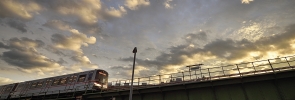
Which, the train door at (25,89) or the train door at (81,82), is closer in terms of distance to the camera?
the train door at (81,82)

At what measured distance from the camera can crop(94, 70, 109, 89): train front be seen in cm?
2289

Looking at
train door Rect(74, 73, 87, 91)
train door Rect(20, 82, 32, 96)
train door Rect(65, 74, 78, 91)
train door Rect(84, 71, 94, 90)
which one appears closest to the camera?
train door Rect(84, 71, 94, 90)

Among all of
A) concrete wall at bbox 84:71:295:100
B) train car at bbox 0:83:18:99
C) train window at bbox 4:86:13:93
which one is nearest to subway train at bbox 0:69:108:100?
train car at bbox 0:83:18:99

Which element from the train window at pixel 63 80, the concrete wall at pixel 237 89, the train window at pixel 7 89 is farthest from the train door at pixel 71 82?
the train window at pixel 7 89

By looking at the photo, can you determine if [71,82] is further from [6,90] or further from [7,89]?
[6,90]

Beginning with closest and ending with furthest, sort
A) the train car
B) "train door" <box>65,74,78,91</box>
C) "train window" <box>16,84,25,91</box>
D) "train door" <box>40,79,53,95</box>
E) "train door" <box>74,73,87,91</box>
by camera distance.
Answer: "train door" <box>74,73,87,91</box>
"train door" <box>65,74,78,91</box>
"train door" <box>40,79,53,95</box>
"train window" <box>16,84,25,91</box>
the train car

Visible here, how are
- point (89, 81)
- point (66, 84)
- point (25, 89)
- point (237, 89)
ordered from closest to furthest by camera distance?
point (237, 89), point (89, 81), point (66, 84), point (25, 89)

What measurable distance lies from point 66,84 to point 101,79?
220 inches

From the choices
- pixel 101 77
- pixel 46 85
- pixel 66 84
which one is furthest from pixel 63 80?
pixel 101 77

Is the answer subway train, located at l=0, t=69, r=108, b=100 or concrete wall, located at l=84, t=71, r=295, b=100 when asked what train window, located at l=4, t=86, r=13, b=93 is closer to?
subway train, located at l=0, t=69, r=108, b=100

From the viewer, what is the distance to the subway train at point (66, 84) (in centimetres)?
2248

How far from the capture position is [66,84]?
24.2 m

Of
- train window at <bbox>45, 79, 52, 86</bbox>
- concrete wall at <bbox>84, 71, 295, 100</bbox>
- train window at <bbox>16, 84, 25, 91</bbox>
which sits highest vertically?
train window at <bbox>45, 79, 52, 86</bbox>

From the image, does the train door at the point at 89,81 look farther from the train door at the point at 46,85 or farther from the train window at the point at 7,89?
the train window at the point at 7,89
